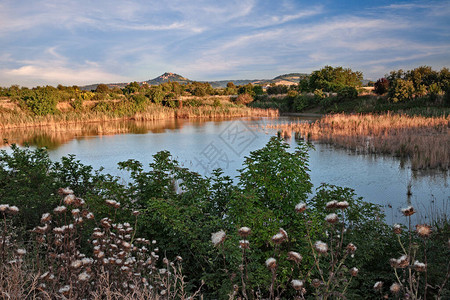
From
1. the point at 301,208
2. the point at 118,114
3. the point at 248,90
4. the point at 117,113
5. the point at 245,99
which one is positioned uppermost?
the point at 248,90

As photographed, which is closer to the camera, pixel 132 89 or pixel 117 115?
pixel 117 115

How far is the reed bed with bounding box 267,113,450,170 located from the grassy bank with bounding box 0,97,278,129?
683 inches

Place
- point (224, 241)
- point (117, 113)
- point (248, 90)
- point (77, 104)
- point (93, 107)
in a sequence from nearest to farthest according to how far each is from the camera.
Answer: point (224, 241)
point (77, 104)
point (117, 113)
point (93, 107)
point (248, 90)

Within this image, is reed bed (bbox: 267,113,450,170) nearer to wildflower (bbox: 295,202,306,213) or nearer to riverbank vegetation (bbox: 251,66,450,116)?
riverbank vegetation (bbox: 251,66,450,116)

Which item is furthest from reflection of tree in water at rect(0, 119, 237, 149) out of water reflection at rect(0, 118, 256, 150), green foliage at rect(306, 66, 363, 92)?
green foliage at rect(306, 66, 363, 92)

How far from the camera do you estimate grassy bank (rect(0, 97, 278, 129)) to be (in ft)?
83.9

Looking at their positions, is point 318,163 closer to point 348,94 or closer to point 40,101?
point 348,94

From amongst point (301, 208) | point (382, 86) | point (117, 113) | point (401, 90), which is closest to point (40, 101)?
point (117, 113)

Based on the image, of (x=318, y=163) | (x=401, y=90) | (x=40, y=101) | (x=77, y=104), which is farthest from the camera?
(x=77, y=104)

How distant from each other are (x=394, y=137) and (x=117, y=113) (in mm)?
26659

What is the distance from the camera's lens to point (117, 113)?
31.6m

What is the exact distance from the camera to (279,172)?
157 inches

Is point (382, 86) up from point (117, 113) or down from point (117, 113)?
up

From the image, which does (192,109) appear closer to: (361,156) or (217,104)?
(217,104)
